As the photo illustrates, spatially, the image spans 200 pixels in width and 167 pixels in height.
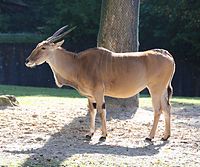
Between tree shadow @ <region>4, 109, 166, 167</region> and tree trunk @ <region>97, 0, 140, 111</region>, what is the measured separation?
2333 millimetres

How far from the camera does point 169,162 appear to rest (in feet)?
27.6

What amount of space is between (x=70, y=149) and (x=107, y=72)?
1599 mm

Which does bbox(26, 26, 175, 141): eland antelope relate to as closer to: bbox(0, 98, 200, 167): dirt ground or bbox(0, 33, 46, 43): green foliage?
bbox(0, 98, 200, 167): dirt ground

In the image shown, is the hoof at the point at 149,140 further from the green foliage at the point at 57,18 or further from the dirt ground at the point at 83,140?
the green foliage at the point at 57,18

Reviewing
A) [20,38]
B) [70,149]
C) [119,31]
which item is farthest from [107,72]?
[20,38]

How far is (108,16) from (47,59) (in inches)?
143

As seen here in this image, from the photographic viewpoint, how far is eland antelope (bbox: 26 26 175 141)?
10.1 metres

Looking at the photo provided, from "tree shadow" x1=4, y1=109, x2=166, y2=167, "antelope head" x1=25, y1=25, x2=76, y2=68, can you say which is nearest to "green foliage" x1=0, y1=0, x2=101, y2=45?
"tree shadow" x1=4, y1=109, x2=166, y2=167

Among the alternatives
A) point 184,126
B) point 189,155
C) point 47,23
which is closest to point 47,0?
point 47,23

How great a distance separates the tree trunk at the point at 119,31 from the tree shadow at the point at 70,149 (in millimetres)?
2333

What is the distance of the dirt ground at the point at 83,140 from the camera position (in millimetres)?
8336

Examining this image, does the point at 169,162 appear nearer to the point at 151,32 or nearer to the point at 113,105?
the point at 113,105

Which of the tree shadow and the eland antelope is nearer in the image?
the tree shadow

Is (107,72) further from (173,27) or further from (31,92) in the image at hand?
(173,27)
